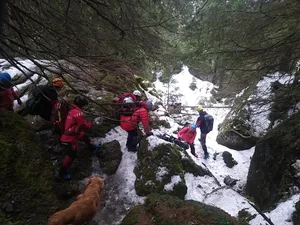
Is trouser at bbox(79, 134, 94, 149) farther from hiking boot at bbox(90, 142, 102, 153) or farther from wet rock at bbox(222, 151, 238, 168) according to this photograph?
wet rock at bbox(222, 151, 238, 168)

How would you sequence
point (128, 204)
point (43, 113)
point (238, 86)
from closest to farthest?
point (128, 204) → point (43, 113) → point (238, 86)

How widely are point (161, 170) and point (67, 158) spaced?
2.12 meters

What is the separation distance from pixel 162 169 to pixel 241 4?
407 cm

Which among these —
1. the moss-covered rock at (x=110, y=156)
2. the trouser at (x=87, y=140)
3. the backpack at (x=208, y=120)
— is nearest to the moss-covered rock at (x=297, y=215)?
the moss-covered rock at (x=110, y=156)

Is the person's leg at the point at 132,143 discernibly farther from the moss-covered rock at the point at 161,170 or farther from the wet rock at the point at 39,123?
the wet rock at the point at 39,123

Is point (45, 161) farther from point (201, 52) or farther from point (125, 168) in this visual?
point (201, 52)

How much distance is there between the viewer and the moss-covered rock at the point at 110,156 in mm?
5836

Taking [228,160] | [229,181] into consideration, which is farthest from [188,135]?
[229,181]

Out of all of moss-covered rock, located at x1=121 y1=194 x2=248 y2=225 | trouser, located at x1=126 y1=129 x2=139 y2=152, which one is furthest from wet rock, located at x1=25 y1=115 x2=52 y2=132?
moss-covered rock, located at x1=121 y1=194 x2=248 y2=225

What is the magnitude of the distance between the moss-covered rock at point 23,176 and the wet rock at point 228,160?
6.63 m

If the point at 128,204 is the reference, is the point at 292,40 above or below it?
above

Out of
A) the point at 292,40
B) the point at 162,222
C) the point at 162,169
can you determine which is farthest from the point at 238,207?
the point at 292,40

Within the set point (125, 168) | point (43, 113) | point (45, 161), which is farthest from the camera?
point (125, 168)

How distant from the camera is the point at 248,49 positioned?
5.36 meters
